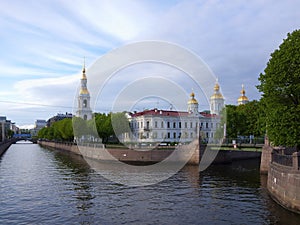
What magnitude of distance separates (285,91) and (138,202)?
16.2 m

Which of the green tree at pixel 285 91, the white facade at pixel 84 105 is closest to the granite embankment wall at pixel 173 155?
the green tree at pixel 285 91

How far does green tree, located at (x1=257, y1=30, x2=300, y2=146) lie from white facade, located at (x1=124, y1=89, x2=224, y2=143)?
67487mm

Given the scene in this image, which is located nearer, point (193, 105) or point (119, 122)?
point (119, 122)

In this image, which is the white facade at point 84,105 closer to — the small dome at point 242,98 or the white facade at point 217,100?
the white facade at point 217,100

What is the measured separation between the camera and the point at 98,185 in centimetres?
3309

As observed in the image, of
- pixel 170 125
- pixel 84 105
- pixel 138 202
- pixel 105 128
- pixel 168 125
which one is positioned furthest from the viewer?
pixel 84 105

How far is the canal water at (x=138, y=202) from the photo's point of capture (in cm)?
2100

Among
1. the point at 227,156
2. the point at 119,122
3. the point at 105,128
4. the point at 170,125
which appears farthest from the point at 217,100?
the point at 227,156

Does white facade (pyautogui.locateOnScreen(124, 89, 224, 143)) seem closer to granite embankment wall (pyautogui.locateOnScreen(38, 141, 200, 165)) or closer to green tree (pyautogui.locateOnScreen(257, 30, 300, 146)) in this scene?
granite embankment wall (pyautogui.locateOnScreen(38, 141, 200, 165))

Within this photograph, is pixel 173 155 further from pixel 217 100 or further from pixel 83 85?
pixel 83 85

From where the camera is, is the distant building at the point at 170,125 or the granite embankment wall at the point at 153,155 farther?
the distant building at the point at 170,125

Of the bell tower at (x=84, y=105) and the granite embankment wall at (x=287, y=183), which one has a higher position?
the bell tower at (x=84, y=105)

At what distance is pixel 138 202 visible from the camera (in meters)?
25.3

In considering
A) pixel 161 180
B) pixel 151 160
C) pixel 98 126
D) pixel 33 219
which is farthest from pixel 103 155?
pixel 33 219
